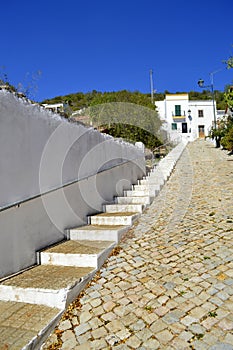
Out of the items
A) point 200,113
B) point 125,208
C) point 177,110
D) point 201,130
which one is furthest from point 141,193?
point 200,113

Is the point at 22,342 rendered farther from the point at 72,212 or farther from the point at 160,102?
the point at 160,102

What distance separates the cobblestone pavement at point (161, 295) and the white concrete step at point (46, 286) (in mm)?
143

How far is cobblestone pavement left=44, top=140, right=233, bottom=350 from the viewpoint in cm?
242

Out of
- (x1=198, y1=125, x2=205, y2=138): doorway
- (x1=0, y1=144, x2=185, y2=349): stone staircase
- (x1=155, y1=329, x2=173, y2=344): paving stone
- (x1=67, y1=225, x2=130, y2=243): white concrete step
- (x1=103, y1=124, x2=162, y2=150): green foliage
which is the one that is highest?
(x1=198, y1=125, x2=205, y2=138): doorway

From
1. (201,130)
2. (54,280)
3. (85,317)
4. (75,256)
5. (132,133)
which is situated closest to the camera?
(85,317)

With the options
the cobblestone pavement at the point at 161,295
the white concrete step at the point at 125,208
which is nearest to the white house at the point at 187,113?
the white concrete step at the point at 125,208

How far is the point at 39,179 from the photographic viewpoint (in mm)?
3885

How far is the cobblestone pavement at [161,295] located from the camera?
95.3 inches

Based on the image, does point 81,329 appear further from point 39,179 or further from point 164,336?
point 39,179

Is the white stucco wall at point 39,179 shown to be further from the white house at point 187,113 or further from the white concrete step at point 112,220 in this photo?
the white house at point 187,113

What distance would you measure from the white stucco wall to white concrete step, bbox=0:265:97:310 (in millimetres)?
222

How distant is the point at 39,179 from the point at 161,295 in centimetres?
225

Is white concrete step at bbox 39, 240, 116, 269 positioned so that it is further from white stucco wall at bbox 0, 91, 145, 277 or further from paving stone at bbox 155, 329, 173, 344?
paving stone at bbox 155, 329, 173, 344

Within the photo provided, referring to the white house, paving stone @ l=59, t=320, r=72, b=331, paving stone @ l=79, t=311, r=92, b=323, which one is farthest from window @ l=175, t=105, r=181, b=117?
paving stone @ l=59, t=320, r=72, b=331
